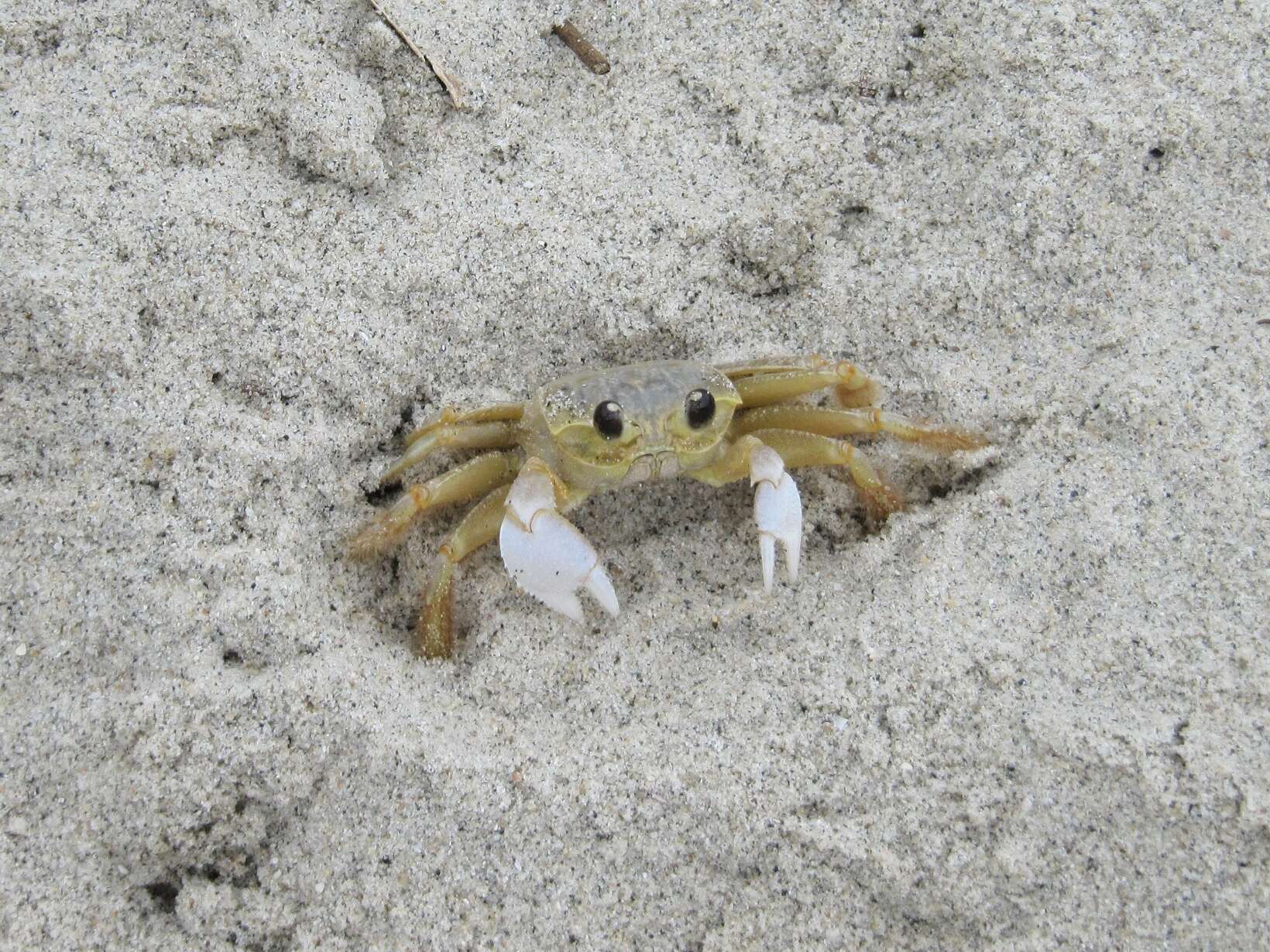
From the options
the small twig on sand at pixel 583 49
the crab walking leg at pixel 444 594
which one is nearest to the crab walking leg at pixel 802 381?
the crab walking leg at pixel 444 594

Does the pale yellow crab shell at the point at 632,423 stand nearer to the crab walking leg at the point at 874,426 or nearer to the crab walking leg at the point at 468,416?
the crab walking leg at the point at 468,416

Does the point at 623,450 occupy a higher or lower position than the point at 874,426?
lower

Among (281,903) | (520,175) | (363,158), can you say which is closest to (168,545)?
(281,903)

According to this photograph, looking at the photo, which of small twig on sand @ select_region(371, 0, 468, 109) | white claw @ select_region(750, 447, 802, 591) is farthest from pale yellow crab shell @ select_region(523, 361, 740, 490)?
small twig on sand @ select_region(371, 0, 468, 109)

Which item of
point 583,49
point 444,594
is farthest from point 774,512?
point 583,49

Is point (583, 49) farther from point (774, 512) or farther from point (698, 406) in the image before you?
point (774, 512)

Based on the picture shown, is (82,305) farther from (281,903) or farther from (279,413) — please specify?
(281,903)
